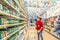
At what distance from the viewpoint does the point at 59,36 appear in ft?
26.0

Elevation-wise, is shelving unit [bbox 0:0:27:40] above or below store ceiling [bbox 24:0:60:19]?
below

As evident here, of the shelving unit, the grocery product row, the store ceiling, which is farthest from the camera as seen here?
the store ceiling

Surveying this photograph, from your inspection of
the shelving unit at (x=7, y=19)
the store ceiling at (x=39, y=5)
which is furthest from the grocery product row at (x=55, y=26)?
the shelving unit at (x=7, y=19)

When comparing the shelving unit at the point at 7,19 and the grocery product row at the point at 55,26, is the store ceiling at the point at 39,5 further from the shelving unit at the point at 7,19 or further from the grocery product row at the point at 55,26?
the shelving unit at the point at 7,19

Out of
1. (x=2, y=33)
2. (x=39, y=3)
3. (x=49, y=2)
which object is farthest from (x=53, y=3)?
(x=2, y=33)

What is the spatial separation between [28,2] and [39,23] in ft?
18.7

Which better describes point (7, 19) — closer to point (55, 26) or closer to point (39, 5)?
point (55, 26)

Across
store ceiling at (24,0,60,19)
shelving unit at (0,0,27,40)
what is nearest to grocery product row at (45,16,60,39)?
store ceiling at (24,0,60,19)

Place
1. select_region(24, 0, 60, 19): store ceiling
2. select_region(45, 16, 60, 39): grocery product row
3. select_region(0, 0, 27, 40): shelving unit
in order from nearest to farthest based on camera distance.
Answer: select_region(0, 0, 27, 40): shelving unit < select_region(45, 16, 60, 39): grocery product row < select_region(24, 0, 60, 19): store ceiling

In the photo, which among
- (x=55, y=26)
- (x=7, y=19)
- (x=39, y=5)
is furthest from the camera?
(x=39, y=5)

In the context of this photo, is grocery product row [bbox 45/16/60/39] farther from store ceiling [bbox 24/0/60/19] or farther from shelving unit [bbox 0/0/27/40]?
shelving unit [bbox 0/0/27/40]

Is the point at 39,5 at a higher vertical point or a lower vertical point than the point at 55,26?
higher

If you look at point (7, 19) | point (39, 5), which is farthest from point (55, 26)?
point (39, 5)

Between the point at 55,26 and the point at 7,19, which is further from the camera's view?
the point at 55,26
